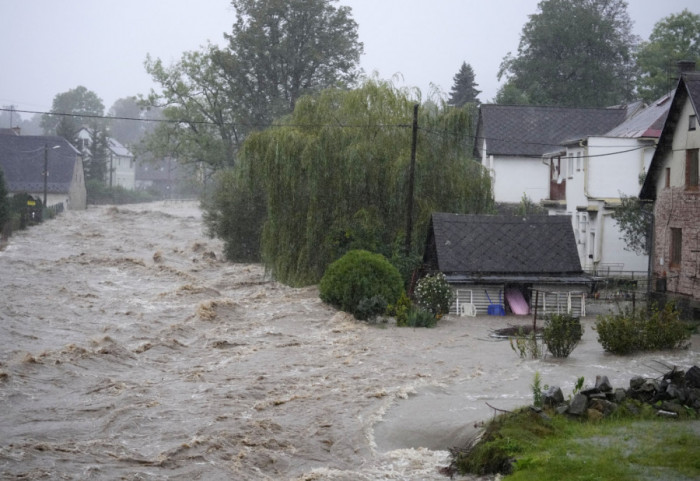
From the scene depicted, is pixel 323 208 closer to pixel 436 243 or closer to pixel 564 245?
pixel 436 243

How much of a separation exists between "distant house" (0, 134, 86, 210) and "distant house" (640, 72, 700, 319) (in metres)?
60.5

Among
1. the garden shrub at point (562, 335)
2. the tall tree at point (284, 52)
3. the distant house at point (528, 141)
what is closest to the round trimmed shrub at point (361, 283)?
the garden shrub at point (562, 335)

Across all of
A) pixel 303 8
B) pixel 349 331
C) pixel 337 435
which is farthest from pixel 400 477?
pixel 303 8

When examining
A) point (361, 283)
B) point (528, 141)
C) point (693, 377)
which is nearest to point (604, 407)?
point (693, 377)

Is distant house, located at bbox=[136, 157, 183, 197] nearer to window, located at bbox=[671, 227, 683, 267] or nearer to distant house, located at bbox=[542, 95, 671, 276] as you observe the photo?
distant house, located at bbox=[542, 95, 671, 276]

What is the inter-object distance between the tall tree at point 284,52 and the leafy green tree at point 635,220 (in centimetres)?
2879

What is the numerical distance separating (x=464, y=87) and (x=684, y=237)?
4484 cm

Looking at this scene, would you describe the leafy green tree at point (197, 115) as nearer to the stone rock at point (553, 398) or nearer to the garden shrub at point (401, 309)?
the garden shrub at point (401, 309)

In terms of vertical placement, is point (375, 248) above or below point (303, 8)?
below

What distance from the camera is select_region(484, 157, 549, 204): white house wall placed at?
160 ft

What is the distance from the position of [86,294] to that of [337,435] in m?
20.8

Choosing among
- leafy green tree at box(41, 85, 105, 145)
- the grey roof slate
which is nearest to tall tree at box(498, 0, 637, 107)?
the grey roof slate

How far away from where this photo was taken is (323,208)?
34750 millimetres

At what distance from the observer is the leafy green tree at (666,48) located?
63622 mm
